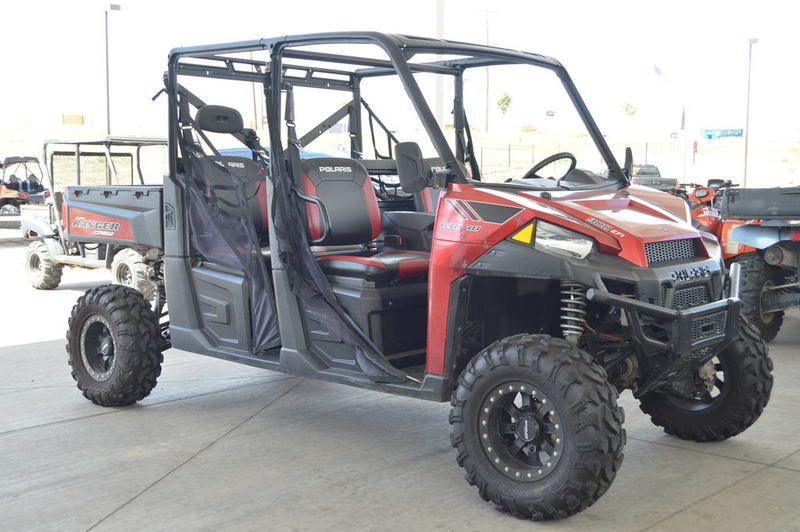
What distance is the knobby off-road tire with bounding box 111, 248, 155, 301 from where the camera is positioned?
10.1 m

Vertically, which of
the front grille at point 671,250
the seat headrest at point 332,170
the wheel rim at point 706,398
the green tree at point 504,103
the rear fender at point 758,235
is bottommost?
the wheel rim at point 706,398

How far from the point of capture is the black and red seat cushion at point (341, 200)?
4.91 metres

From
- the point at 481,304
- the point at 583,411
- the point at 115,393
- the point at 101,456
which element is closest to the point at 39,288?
the point at 115,393

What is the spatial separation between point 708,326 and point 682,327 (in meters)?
0.28

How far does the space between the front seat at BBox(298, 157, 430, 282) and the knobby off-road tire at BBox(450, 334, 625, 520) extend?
0.87 metres

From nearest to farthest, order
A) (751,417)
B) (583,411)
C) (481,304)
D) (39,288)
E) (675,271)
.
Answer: (583,411) → (675,271) → (481,304) → (751,417) → (39,288)

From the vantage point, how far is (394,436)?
5090mm

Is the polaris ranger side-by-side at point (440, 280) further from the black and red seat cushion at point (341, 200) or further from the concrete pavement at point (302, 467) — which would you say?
the concrete pavement at point (302, 467)

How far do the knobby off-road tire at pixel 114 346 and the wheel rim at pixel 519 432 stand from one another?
2.48 metres

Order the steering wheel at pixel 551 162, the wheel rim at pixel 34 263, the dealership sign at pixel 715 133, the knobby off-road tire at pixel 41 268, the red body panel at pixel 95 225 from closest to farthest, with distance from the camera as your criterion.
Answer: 1. the steering wheel at pixel 551 162
2. the red body panel at pixel 95 225
3. the knobby off-road tire at pixel 41 268
4. the wheel rim at pixel 34 263
5. the dealership sign at pixel 715 133

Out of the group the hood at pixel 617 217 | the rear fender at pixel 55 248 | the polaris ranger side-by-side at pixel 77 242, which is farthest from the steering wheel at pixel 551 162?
the rear fender at pixel 55 248

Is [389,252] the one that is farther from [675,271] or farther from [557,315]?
[675,271]

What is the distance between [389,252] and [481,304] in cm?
97

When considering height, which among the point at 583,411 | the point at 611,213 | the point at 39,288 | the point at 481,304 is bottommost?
the point at 39,288
